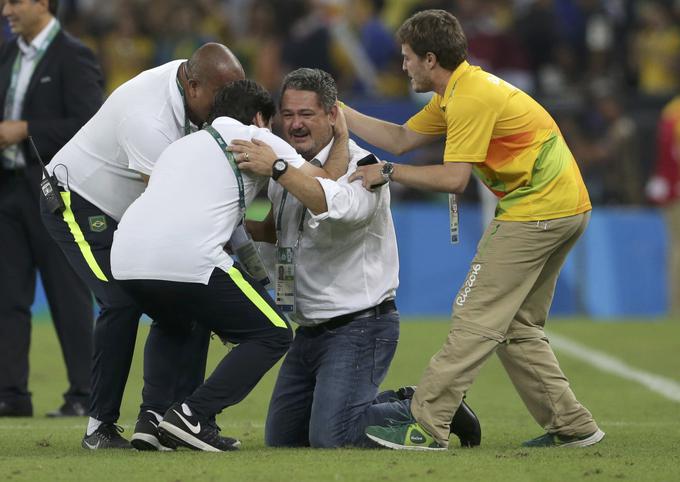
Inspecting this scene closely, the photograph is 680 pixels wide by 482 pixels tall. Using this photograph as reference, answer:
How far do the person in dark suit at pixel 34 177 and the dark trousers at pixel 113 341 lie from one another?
1.53 m

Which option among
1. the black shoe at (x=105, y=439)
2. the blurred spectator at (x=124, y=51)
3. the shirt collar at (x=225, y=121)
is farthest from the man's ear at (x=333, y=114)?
the blurred spectator at (x=124, y=51)

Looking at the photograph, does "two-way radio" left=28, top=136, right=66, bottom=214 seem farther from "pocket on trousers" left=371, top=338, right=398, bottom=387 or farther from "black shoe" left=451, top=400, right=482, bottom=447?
"black shoe" left=451, top=400, right=482, bottom=447

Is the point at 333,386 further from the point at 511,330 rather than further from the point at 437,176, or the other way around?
the point at 437,176

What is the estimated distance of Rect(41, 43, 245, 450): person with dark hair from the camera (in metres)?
6.43

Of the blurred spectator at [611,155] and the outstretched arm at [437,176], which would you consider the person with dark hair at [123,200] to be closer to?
the outstretched arm at [437,176]

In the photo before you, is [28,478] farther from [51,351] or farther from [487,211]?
[487,211]

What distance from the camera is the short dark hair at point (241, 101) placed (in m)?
6.25

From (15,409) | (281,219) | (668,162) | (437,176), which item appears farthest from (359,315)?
(668,162)

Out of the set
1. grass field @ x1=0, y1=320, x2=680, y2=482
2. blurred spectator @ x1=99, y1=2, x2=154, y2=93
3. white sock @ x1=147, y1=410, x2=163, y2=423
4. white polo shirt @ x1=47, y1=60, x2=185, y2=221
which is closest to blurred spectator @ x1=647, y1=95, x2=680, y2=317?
grass field @ x1=0, y1=320, x2=680, y2=482

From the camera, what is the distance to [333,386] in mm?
6574

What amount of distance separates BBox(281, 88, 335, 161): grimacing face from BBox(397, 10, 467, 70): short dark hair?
51 cm

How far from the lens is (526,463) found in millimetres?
5918

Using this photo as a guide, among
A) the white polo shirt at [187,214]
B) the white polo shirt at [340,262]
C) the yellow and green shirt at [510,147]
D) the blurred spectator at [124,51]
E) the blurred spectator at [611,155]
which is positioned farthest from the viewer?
the blurred spectator at [124,51]

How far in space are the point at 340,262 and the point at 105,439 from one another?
4.46 feet
